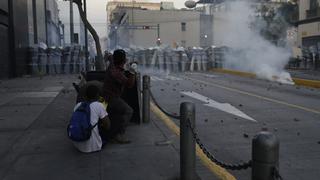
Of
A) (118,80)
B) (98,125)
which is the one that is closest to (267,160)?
(98,125)

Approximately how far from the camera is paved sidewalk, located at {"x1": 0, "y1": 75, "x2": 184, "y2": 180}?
6.12 meters

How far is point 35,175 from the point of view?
6.10 metres

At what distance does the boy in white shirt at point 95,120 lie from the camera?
7105mm

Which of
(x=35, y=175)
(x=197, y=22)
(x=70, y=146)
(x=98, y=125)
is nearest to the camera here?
(x=35, y=175)

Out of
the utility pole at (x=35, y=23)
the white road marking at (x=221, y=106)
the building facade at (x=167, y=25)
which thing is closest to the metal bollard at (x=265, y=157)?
the white road marking at (x=221, y=106)

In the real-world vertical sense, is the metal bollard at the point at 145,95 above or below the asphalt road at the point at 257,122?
above

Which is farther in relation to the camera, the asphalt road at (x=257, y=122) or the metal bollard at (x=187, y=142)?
the asphalt road at (x=257, y=122)

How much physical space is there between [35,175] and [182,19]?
265 feet

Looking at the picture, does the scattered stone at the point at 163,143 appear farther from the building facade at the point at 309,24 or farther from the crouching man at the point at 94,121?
the building facade at the point at 309,24

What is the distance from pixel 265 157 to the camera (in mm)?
3570

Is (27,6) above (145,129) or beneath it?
above

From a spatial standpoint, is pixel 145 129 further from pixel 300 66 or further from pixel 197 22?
pixel 197 22

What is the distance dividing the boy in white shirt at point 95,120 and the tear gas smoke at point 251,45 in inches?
649

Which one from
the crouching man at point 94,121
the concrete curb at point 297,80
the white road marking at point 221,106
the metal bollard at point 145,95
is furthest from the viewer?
the concrete curb at point 297,80
